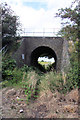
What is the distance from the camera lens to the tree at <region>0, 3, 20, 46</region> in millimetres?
9084

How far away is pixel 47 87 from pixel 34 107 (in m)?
1.17

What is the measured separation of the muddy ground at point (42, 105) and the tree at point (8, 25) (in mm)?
4802

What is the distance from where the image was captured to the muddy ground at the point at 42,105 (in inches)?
157

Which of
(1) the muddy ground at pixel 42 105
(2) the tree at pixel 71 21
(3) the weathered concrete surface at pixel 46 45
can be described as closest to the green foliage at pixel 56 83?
(1) the muddy ground at pixel 42 105

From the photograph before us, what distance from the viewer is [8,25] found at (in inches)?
362

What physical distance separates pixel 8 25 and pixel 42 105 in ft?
21.7

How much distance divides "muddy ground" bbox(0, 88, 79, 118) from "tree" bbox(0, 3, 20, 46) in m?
4.80

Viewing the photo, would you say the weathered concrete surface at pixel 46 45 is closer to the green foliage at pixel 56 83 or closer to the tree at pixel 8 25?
the tree at pixel 8 25

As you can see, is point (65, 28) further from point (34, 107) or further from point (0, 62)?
point (0, 62)

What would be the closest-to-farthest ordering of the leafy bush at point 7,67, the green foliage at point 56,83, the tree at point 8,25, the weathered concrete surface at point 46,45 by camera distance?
the green foliage at point 56,83
the leafy bush at point 7,67
the tree at point 8,25
the weathered concrete surface at point 46,45

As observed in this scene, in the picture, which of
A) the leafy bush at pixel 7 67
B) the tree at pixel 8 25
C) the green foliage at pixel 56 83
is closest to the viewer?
the green foliage at pixel 56 83

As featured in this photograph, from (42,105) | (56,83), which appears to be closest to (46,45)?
(56,83)

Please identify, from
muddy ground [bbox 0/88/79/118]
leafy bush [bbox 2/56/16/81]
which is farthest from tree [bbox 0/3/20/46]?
muddy ground [bbox 0/88/79/118]

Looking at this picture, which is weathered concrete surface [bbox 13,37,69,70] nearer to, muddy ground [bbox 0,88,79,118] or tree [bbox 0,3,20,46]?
tree [bbox 0,3,20,46]
